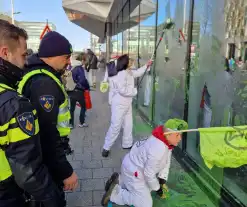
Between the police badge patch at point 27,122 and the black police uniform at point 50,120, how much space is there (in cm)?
38

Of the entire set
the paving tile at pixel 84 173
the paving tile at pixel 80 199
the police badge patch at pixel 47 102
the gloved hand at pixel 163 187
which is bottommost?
the paving tile at pixel 84 173

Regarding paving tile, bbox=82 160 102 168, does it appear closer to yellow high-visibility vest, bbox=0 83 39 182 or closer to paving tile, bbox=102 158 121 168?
paving tile, bbox=102 158 121 168

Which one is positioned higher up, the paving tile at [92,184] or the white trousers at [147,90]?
the white trousers at [147,90]

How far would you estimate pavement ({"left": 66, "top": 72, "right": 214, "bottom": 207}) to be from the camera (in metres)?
3.26

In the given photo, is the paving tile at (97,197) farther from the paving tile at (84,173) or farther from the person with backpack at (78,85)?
the person with backpack at (78,85)

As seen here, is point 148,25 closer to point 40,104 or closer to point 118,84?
point 118,84

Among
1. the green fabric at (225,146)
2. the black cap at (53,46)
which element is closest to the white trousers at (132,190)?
the green fabric at (225,146)

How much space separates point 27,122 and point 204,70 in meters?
2.78

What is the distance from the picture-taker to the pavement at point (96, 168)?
3.26m

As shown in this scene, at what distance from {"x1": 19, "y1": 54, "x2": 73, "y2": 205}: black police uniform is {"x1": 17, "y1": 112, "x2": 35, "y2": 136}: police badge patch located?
380 millimetres

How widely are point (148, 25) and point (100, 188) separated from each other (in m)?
4.75

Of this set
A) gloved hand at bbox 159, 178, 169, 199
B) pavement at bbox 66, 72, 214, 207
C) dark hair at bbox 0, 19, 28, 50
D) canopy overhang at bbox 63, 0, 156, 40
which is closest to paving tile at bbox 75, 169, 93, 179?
pavement at bbox 66, 72, 214, 207

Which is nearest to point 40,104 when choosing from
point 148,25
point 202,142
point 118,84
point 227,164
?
point 202,142

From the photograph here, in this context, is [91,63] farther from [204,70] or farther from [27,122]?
[27,122]
